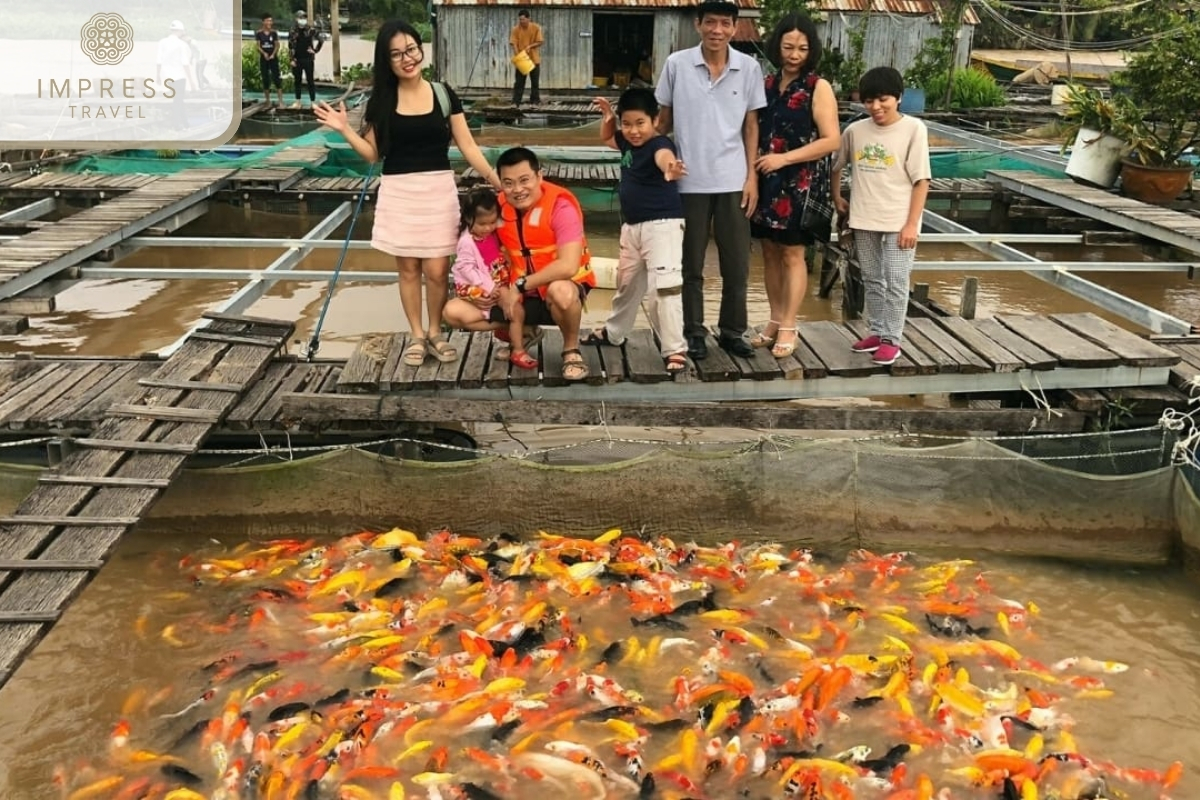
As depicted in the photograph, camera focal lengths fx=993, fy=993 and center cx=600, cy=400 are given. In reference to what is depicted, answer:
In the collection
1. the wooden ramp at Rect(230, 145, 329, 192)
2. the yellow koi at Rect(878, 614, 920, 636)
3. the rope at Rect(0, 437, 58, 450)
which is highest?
the wooden ramp at Rect(230, 145, 329, 192)

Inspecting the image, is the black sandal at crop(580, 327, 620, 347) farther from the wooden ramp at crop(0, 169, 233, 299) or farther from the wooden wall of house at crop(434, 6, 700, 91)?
the wooden wall of house at crop(434, 6, 700, 91)

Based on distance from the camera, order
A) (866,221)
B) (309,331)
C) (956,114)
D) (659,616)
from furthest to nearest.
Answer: (956,114) → (309,331) → (866,221) → (659,616)

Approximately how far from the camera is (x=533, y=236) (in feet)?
18.0

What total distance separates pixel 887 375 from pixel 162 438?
423 centimetres

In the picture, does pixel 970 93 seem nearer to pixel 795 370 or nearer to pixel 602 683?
pixel 795 370

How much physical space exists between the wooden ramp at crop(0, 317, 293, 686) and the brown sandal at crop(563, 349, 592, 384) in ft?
6.51

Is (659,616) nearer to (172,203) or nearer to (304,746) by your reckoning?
(304,746)

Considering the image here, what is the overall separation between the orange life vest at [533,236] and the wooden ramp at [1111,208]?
7696 millimetres

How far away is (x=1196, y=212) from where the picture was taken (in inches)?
467

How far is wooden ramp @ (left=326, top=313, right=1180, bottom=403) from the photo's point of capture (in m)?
5.89

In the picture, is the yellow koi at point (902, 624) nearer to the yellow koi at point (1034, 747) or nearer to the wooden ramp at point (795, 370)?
the yellow koi at point (1034, 747)

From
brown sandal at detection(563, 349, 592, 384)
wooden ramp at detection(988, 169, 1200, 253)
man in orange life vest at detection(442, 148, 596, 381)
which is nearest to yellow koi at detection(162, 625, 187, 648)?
man in orange life vest at detection(442, 148, 596, 381)

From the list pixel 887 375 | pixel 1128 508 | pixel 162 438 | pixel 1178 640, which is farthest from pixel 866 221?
pixel 162 438

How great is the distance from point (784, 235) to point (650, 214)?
854 millimetres
